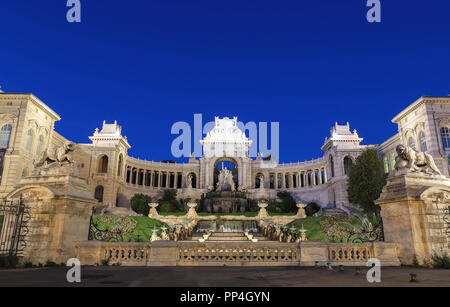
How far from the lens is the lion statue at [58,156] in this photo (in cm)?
1250

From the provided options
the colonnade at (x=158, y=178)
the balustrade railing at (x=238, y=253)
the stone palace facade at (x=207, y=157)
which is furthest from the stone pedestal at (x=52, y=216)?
the colonnade at (x=158, y=178)

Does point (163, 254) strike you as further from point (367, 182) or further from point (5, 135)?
point (5, 135)

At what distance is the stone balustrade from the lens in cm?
1134

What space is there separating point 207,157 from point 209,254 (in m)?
64.9

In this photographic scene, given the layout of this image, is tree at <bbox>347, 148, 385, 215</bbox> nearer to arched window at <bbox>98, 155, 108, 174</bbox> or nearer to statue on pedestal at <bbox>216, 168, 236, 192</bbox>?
statue on pedestal at <bbox>216, 168, 236, 192</bbox>

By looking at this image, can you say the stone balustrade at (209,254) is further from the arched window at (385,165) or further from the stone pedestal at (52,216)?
the arched window at (385,165)

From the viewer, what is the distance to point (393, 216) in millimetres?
11922

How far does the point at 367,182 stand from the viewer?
3962cm

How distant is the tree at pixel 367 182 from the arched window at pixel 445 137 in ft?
29.2

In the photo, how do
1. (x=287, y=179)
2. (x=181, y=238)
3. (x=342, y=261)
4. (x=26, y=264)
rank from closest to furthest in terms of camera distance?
(x=26, y=264) < (x=342, y=261) < (x=181, y=238) < (x=287, y=179)

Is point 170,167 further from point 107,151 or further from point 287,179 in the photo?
point 287,179

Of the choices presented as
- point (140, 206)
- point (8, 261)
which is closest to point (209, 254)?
point (8, 261)
